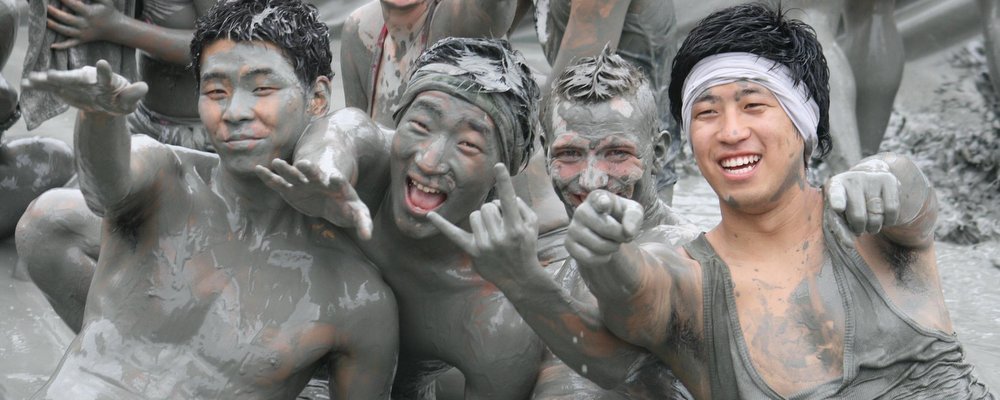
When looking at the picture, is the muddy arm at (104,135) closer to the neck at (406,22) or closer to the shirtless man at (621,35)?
the neck at (406,22)

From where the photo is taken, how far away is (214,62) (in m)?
3.32

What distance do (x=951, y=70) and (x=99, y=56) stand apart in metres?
4.36

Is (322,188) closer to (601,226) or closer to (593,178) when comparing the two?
(601,226)

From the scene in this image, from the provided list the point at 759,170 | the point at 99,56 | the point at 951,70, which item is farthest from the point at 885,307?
the point at 951,70

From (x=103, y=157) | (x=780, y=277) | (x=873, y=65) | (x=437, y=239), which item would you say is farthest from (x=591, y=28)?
(x=873, y=65)

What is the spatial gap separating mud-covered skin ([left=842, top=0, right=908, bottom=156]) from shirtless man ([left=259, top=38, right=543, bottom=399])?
300 centimetres

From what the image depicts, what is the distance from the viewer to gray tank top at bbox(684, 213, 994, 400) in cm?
302

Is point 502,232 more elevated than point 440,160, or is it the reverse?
point 502,232

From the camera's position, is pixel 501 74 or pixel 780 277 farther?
pixel 501 74

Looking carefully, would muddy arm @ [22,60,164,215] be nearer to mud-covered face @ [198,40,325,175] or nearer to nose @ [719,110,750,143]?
mud-covered face @ [198,40,325,175]

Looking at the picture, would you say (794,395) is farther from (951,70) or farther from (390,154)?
(951,70)

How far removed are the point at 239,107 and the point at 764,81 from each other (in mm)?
1167

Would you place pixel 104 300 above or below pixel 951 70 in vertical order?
above

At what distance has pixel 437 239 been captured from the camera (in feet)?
11.6
